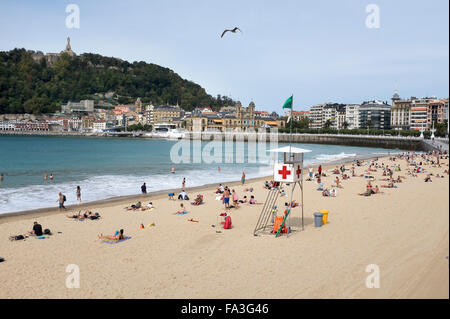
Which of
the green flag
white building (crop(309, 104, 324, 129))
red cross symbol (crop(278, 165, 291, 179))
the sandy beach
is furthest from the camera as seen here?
white building (crop(309, 104, 324, 129))

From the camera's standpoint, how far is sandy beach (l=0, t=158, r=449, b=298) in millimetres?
6617

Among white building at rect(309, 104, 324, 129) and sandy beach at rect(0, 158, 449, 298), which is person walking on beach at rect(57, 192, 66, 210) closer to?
sandy beach at rect(0, 158, 449, 298)

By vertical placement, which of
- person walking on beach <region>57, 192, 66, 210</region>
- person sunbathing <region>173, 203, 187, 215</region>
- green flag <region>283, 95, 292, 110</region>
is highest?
green flag <region>283, 95, 292, 110</region>

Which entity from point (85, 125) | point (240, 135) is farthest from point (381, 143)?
point (85, 125)

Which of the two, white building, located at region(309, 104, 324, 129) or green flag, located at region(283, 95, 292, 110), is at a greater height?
A: white building, located at region(309, 104, 324, 129)

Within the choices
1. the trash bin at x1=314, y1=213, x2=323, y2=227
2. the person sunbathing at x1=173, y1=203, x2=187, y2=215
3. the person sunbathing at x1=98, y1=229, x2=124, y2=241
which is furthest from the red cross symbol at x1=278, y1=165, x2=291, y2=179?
the person sunbathing at x1=173, y1=203, x2=187, y2=215

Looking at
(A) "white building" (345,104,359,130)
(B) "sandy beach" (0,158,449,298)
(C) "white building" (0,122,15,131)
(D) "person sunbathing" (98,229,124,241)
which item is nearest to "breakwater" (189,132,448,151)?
(A) "white building" (345,104,359,130)

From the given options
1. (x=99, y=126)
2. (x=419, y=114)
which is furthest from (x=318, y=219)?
(x=99, y=126)

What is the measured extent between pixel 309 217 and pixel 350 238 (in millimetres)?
3405

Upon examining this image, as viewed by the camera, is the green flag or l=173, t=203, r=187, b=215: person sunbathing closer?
the green flag

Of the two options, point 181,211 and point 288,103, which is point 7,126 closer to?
point 181,211

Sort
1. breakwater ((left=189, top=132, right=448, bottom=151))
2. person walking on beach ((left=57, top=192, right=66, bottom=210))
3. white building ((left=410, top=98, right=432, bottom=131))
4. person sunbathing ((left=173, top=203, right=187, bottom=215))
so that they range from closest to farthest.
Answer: person sunbathing ((left=173, top=203, right=187, bottom=215)), person walking on beach ((left=57, top=192, right=66, bottom=210)), breakwater ((left=189, top=132, right=448, bottom=151)), white building ((left=410, top=98, right=432, bottom=131))
